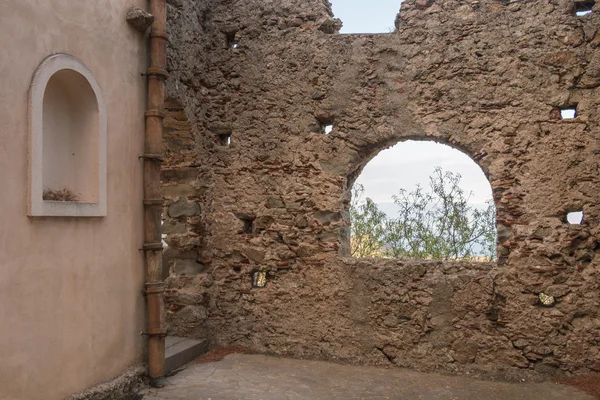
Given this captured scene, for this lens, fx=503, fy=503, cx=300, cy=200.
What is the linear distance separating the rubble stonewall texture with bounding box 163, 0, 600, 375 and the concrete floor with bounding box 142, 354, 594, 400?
0.23 meters

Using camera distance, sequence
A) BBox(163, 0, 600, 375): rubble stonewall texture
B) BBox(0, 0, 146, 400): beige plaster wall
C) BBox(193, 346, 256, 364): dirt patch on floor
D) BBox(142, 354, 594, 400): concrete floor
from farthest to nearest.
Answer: BBox(193, 346, 256, 364): dirt patch on floor < BBox(163, 0, 600, 375): rubble stonewall texture < BBox(142, 354, 594, 400): concrete floor < BBox(0, 0, 146, 400): beige plaster wall

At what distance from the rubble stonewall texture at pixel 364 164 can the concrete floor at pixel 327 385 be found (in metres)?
0.23

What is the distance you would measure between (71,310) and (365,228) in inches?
222

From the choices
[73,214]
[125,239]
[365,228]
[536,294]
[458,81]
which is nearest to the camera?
[73,214]

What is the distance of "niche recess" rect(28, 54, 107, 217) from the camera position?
350 centimetres

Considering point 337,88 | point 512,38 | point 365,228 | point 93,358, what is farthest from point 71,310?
point 365,228

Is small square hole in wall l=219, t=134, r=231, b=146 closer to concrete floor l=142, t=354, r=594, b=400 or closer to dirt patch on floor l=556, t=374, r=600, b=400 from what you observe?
concrete floor l=142, t=354, r=594, b=400

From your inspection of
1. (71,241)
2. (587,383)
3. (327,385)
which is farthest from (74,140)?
(587,383)

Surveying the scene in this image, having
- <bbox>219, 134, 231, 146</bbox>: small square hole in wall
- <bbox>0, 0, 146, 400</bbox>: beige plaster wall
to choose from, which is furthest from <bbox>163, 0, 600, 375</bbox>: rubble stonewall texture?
<bbox>0, 0, 146, 400</bbox>: beige plaster wall

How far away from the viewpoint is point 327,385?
439 centimetres

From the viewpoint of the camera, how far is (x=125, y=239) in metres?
4.04

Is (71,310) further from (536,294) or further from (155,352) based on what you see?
(536,294)

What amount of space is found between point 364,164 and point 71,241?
308 cm

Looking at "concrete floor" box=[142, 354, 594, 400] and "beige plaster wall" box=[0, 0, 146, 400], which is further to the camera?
"concrete floor" box=[142, 354, 594, 400]
